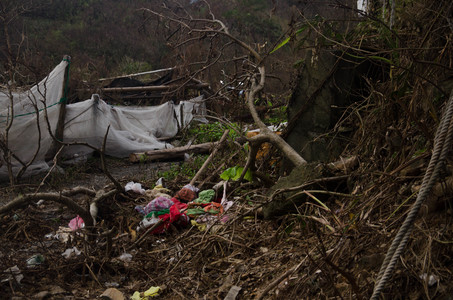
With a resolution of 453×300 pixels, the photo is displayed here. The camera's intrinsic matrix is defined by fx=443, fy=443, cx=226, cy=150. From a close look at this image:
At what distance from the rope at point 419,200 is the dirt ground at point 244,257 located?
1.03 feet

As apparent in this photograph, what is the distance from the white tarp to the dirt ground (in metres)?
1.80

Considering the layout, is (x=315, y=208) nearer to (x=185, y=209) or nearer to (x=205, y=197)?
(x=185, y=209)

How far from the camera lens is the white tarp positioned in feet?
21.7

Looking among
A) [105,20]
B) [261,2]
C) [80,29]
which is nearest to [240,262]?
[80,29]

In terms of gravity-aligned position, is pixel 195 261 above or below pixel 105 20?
below

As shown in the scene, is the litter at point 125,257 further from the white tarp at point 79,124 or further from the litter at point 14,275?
the white tarp at point 79,124

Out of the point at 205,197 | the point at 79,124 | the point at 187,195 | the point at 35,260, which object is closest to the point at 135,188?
the point at 187,195

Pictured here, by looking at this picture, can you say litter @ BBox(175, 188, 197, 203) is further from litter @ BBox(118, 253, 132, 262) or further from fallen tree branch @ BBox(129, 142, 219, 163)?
fallen tree branch @ BBox(129, 142, 219, 163)

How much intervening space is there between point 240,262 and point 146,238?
3.52 ft

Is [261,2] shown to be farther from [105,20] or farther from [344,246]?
[344,246]

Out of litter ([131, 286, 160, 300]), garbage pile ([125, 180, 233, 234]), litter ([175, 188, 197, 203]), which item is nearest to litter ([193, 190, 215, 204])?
garbage pile ([125, 180, 233, 234])

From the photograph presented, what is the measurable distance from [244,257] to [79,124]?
5.62 meters

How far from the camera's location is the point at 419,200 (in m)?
1.47

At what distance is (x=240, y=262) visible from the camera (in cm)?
303
